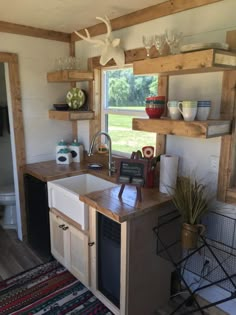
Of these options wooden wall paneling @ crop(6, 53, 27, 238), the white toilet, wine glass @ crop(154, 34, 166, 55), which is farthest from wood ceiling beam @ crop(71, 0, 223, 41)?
the white toilet

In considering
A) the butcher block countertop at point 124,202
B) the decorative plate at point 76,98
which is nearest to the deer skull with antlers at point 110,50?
the decorative plate at point 76,98

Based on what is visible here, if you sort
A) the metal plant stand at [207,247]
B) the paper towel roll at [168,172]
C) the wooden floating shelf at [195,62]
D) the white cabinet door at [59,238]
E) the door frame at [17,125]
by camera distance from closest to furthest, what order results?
the wooden floating shelf at [195,62]
the metal plant stand at [207,247]
the paper towel roll at [168,172]
the white cabinet door at [59,238]
the door frame at [17,125]

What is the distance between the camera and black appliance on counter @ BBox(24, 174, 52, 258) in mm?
2574

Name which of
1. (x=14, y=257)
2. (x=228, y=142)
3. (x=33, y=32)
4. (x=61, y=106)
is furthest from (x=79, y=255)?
(x=33, y=32)

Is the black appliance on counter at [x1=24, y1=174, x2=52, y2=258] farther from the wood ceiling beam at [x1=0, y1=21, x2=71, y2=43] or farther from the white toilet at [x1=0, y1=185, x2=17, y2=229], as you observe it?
the wood ceiling beam at [x1=0, y1=21, x2=71, y2=43]

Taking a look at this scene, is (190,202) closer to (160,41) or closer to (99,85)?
(160,41)

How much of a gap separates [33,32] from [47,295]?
8.18 feet

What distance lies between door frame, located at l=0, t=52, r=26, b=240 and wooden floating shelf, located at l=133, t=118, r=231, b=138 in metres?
1.50

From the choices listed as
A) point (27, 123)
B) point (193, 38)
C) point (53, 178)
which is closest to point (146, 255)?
point (53, 178)

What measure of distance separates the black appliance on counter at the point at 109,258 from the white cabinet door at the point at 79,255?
0.42ft

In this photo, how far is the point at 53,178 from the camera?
98.7 inches

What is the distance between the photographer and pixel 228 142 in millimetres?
1826

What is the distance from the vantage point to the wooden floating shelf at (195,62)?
152cm

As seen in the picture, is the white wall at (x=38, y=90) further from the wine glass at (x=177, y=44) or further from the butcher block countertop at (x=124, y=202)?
the wine glass at (x=177, y=44)
